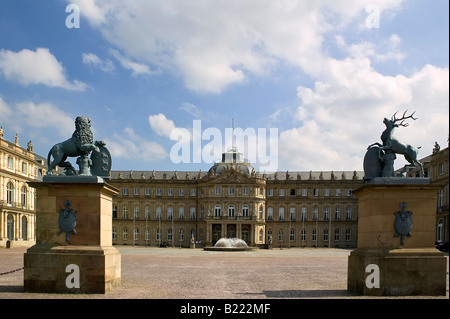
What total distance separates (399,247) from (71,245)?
32.0 ft

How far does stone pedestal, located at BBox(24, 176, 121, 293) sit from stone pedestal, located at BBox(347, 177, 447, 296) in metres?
7.91

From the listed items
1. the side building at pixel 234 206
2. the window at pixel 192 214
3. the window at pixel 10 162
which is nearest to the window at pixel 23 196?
the window at pixel 10 162

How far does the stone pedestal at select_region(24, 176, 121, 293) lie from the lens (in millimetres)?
12578

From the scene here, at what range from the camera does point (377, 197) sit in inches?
507

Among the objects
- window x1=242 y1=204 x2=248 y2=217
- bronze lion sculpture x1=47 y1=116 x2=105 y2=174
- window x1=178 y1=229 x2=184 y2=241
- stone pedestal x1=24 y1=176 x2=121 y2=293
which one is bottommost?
window x1=178 y1=229 x2=184 y2=241

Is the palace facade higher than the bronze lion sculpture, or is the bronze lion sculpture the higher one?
the bronze lion sculpture

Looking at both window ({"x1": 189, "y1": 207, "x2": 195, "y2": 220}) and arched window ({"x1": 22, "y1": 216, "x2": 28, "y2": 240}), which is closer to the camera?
arched window ({"x1": 22, "y1": 216, "x2": 28, "y2": 240})

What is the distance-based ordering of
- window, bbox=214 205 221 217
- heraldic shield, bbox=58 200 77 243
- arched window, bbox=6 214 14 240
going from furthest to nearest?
1. window, bbox=214 205 221 217
2. arched window, bbox=6 214 14 240
3. heraldic shield, bbox=58 200 77 243

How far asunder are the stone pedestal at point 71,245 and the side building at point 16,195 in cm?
4617

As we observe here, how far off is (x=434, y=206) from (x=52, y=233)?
1149cm

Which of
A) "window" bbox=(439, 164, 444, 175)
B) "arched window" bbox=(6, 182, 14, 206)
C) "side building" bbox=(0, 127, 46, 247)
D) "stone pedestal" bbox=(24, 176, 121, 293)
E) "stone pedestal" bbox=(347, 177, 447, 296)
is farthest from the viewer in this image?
"arched window" bbox=(6, 182, 14, 206)

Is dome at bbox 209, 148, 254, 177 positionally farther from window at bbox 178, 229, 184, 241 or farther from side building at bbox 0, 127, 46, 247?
side building at bbox 0, 127, 46, 247

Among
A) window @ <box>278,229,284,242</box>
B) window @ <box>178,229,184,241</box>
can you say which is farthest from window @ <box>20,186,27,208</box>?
window @ <box>278,229,284,242</box>
